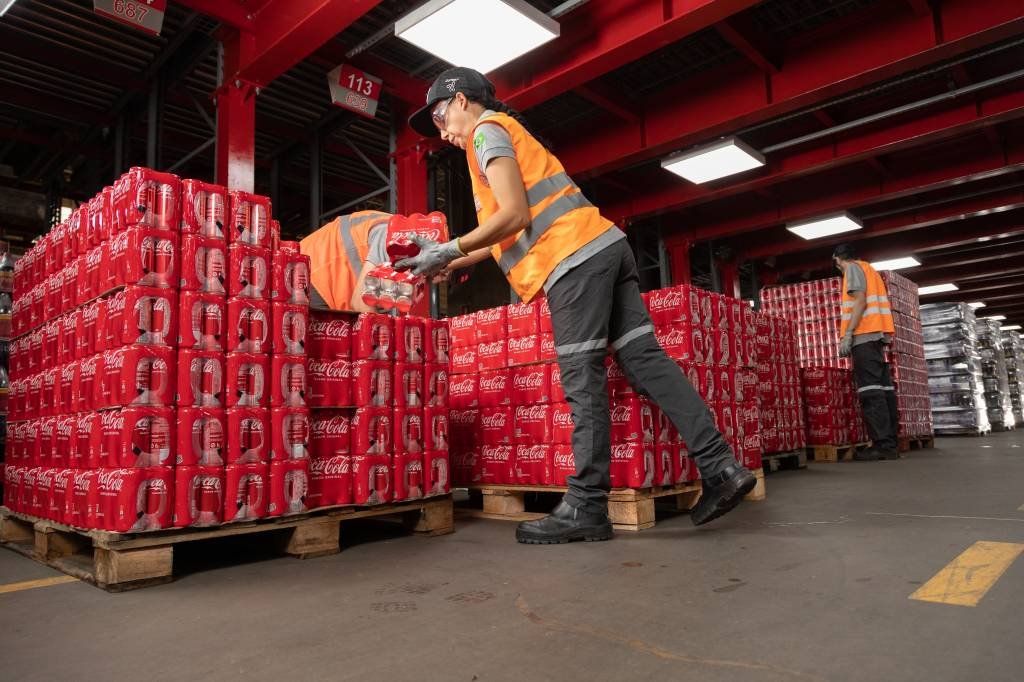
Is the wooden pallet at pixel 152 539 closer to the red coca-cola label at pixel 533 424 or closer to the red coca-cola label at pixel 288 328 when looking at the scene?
the red coca-cola label at pixel 533 424

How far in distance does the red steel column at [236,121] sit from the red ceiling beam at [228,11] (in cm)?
15

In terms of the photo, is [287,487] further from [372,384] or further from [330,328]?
[330,328]

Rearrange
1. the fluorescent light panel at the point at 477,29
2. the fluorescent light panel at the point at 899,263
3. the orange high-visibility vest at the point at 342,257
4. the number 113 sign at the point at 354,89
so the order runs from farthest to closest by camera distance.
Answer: the fluorescent light panel at the point at 899,263 < the number 113 sign at the point at 354,89 < the fluorescent light panel at the point at 477,29 < the orange high-visibility vest at the point at 342,257

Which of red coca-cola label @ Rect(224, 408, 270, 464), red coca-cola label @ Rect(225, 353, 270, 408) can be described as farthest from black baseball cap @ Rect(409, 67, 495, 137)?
red coca-cola label @ Rect(224, 408, 270, 464)

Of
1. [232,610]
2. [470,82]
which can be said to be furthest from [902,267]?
[232,610]

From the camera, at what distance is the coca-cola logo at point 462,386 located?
5305 mm

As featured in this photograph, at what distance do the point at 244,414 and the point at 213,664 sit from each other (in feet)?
5.49

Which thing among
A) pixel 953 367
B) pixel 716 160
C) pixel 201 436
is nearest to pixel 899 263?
pixel 953 367

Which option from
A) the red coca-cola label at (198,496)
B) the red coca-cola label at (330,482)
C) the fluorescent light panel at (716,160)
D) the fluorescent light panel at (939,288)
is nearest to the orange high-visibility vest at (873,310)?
the fluorescent light panel at (716,160)

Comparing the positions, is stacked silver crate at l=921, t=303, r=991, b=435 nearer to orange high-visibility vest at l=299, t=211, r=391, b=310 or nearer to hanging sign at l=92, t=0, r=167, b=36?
orange high-visibility vest at l=299, t=211, r=391, b=310

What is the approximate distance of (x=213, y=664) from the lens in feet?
5.84

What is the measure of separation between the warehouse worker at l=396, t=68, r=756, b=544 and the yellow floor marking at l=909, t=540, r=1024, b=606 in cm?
94

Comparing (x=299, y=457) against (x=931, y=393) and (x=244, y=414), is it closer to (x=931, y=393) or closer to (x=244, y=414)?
(x=244, y=414)

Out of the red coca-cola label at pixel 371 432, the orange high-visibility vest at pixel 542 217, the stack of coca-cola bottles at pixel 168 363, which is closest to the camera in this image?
the stack of coca-cola bottles at pixel 168 363
